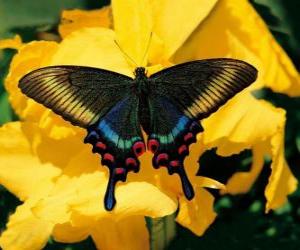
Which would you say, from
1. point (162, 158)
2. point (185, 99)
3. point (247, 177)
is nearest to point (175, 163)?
point (162, 158)

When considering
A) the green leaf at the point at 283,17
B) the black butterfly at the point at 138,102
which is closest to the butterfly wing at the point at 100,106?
the black butterfly at the point at 138,102

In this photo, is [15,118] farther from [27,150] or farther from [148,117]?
[148,117]

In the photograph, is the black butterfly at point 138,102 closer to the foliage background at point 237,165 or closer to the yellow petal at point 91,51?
the yellow petal at point 91,51

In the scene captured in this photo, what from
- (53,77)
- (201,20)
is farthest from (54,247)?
(201,20)

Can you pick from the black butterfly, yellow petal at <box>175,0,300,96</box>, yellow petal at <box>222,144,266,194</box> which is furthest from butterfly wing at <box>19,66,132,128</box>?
yellow petal at <box>222,144,266,194</box>

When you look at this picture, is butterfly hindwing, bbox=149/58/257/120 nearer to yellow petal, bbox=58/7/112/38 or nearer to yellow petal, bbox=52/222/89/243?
yellow petal, bbox=58/7/112/38

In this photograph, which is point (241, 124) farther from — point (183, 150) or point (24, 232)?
point (24, 232)
